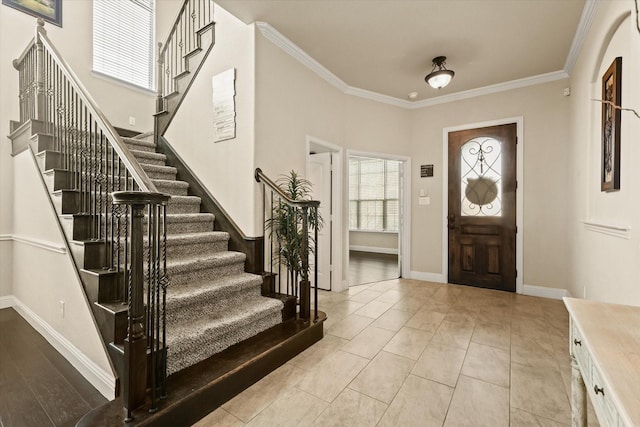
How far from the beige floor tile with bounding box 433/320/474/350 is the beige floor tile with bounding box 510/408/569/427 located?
823mm

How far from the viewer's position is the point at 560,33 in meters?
3.07

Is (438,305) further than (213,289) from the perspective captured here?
Yes

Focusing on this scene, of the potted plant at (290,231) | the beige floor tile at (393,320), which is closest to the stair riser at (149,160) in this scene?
the potted plant at (290,231)

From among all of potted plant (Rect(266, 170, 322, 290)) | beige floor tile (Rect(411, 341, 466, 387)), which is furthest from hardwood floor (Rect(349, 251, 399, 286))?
beige floor tile (Rect(411, 341, 466, 387))

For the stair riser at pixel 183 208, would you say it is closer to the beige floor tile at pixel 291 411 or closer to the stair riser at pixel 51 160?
the stair riser at pixel 51 160

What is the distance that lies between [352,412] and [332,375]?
397 millimetres

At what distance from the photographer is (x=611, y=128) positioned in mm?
2225

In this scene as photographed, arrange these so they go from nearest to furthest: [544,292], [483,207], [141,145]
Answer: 1. [141,145]
2. [544,292]
3. [483,207]

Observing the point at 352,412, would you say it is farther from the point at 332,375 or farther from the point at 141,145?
the point at 141,145

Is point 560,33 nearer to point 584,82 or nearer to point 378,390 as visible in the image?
point 584,82

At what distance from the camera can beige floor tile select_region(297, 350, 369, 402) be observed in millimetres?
1953

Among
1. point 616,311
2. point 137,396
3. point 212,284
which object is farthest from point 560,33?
point 137,396

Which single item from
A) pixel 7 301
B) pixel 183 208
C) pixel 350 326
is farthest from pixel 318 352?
pixel 7 301

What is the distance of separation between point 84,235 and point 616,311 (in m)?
3.13
